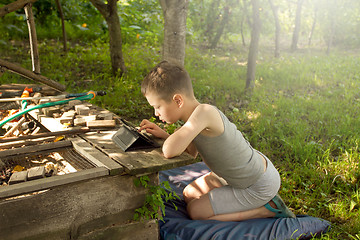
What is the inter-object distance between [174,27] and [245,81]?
2.44 metres

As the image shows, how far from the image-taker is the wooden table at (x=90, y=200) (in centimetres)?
176

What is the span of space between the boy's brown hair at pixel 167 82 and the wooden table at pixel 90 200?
0.39m

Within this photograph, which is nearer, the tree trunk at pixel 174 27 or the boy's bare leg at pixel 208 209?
the boy's bare leg at pixel 208 209

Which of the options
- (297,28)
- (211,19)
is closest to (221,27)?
(211,19)

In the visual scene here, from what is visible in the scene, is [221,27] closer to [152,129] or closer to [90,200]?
[152,129]

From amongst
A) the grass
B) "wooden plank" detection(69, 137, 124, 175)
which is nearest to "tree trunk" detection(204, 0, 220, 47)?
the grass

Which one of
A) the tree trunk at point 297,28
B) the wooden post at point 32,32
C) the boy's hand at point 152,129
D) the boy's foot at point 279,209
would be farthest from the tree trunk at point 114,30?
the tree trunk at point 297,28

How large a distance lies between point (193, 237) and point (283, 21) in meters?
13.6

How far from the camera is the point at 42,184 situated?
5.82 feet

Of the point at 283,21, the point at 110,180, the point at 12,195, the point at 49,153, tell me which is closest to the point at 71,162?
the point at 49,153

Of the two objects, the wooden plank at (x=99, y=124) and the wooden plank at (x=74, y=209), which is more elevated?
the wooden plank at (x=99, y=124)

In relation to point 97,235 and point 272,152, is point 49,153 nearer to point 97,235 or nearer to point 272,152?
point 97,235

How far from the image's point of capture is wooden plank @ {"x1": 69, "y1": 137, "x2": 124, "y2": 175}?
6.40 feet

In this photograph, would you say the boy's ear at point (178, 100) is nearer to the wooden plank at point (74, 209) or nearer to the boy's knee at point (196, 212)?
the wooden plank at point (74, 209)
